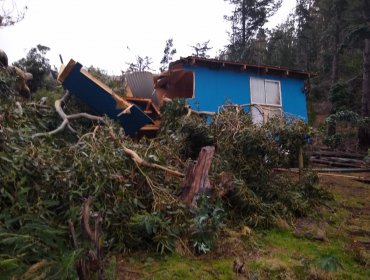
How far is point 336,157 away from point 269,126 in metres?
6.83

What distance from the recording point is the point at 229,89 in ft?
43.5

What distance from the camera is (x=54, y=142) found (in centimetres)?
591

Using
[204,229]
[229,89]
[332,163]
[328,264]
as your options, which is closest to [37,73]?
[229,89]

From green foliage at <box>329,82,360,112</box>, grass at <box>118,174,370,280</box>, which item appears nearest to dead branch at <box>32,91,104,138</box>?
grass at <box>118,174,370,280</box>

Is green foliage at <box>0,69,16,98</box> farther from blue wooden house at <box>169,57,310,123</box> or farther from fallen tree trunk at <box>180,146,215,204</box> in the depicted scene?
blue wooden house at <box>169,57,310,123</box>

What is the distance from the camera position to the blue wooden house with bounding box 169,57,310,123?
41.5 ft

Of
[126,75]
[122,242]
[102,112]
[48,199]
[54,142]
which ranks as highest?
[126,75]

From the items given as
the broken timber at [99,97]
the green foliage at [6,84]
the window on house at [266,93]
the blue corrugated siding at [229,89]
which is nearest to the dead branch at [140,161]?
the green foliage at [6,84]

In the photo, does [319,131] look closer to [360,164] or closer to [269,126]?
[269,126]

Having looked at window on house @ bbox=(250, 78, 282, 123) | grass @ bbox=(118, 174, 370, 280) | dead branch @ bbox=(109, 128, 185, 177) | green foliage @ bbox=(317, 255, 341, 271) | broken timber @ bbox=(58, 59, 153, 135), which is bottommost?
grass @ bbox=(118, 174, 370, 280)

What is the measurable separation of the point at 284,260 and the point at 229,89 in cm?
939

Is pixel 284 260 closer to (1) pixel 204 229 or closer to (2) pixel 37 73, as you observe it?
(1) pixel 204 229

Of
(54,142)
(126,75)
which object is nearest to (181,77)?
(126,75)

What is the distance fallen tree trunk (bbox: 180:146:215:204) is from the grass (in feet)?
2.64
